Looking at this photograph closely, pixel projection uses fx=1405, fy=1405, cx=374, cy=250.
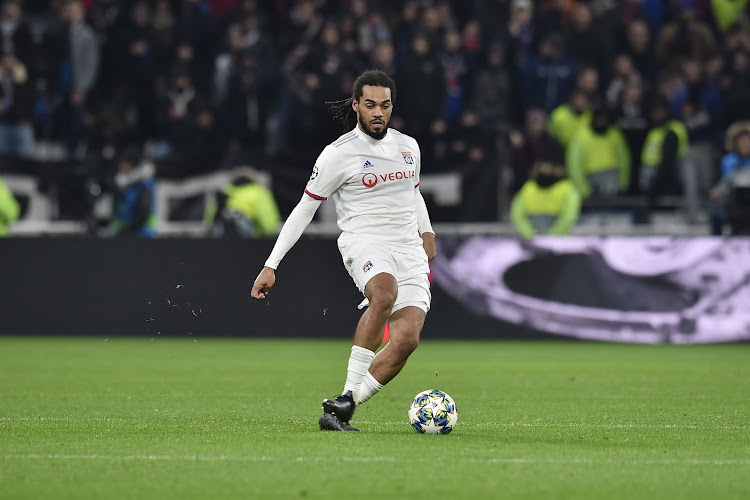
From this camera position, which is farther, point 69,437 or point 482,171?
point 482,171

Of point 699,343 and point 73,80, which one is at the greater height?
point 73,80

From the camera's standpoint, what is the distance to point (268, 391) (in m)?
11.8

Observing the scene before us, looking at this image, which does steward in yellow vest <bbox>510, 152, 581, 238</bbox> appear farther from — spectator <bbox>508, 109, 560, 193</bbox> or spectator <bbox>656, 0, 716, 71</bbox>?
spectator <bbox>656, 0, 716, 71</bbox>

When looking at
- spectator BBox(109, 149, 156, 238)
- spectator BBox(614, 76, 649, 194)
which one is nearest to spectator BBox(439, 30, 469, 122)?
spectator BBox(614, 76, 649, 194)

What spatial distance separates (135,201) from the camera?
63.4ft

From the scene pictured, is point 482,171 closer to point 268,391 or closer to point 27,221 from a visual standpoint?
point 27,221

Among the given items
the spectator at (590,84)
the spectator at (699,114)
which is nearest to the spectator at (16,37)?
the spectator at (590,84)

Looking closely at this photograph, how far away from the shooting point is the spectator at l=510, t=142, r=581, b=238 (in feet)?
62.0

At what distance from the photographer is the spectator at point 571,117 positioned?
2014 cm

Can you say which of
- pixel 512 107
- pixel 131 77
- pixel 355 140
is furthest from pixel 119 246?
pixel 355 140

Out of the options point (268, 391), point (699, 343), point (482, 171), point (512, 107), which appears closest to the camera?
point (268, 391)

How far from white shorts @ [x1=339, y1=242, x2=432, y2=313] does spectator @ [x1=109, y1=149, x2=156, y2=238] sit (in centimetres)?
1043

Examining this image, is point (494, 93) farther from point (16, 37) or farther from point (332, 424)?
point (332, 424)

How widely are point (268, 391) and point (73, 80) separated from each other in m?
11.4
